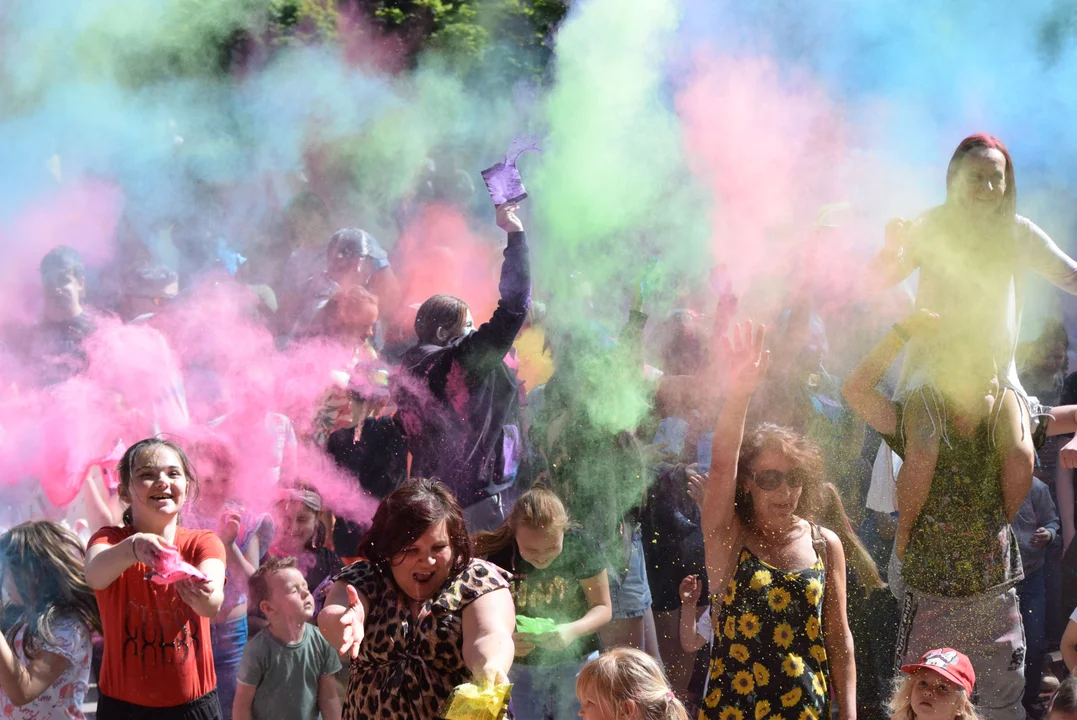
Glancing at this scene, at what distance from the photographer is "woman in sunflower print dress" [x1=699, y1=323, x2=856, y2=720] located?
2688 mm

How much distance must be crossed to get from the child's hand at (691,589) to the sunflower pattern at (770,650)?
2.78 feet

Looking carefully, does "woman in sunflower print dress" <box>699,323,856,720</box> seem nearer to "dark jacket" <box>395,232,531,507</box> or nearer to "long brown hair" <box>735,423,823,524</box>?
"long brown hair" <box>735,423,823,524</box>

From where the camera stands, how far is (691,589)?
364cm

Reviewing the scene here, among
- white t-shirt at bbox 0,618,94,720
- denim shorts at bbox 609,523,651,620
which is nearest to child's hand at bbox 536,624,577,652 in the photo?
denim shorts at bbox 609,523,651,620

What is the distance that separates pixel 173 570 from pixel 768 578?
4.83 ft

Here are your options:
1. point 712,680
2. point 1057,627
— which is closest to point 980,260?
point 712,680

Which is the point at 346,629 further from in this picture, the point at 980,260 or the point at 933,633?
the point at 980,260

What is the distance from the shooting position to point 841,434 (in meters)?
3.91

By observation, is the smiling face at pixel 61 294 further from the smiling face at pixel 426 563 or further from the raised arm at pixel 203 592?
the smiling face at pixel 426 563

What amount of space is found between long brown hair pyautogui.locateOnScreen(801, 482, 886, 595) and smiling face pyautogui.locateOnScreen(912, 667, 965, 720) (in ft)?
1.35

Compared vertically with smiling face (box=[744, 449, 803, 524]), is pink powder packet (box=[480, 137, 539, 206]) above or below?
above

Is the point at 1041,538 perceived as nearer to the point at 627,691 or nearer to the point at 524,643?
the point at 524,643

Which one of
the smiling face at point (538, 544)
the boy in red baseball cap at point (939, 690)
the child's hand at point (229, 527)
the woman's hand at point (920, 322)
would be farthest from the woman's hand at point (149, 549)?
the woman's hand at point (920, 322)

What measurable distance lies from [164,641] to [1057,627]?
3.51 meters
